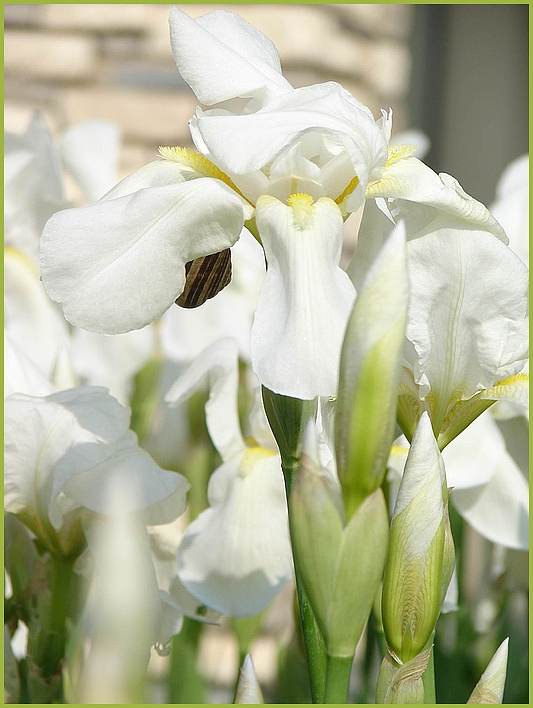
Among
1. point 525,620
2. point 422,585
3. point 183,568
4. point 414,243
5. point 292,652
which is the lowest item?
point 525,620

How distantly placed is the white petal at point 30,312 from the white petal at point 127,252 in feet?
1.62

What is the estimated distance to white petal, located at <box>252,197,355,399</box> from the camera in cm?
44

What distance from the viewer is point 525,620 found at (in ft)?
3.55

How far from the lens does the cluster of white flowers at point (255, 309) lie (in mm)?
459

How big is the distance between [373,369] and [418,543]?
0.33ft

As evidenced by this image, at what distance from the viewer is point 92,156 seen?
111 centimetres

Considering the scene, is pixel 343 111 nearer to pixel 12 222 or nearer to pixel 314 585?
pixel 314 585

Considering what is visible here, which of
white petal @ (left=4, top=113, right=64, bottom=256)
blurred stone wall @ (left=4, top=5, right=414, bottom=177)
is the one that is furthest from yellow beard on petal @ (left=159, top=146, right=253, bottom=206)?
blurred stone wall @ (left=4, top=5, right=414, bottom=177)

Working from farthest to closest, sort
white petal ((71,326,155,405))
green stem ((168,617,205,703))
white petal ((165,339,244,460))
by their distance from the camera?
white petal ((71,326,155,405)), green stem ((168,617,205,703)), white petal ((165,339,244,460))

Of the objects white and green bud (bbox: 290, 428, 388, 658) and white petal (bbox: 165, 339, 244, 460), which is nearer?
white and green bud (bbox: 290, 428, 388, 658)

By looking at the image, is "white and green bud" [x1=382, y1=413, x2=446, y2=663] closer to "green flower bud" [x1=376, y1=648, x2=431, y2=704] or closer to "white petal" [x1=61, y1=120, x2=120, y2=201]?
"green flower bud" [x1=376, y1=648, x2=431, y2=704]

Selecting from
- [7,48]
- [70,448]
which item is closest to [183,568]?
[70,448]

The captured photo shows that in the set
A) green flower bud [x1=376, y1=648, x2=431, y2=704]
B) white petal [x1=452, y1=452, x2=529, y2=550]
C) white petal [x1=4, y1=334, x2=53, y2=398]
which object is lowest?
white petal [x1=452, y1=452, x2=529, y2=550]

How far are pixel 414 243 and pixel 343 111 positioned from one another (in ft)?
0.27
